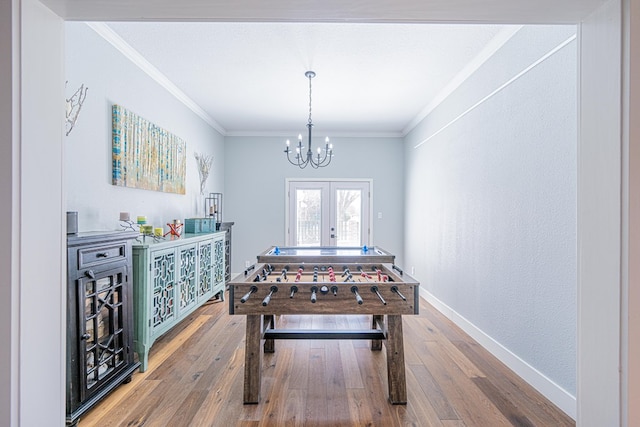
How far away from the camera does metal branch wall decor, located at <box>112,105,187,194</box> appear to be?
288 centimetres

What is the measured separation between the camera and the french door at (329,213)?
19.7 feet

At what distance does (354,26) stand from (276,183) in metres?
3.59

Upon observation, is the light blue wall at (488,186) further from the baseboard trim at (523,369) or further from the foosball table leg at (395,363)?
the foosball table leg at (395,363)

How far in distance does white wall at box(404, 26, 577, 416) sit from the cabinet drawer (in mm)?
2794

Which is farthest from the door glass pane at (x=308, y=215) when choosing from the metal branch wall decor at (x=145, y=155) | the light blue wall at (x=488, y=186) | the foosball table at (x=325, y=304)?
the foosball table at (x=325, y=304)

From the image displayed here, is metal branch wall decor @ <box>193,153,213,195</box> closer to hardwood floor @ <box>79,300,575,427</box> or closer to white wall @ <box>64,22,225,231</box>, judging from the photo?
white wall @ <box>64,22,225,231</box>

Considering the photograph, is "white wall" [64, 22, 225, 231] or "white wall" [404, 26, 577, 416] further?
"white wall" [64, 22, 225, 231]

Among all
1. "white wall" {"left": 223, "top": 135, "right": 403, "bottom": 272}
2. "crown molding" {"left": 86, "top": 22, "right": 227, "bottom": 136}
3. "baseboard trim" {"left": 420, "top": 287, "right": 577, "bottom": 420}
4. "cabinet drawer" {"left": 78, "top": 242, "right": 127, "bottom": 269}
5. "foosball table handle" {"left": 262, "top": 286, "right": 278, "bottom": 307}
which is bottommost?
"baseboard trim" {"left": 420, "top": 287, "right": 577, "bottom": 420}

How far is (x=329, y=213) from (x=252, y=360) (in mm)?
4051
